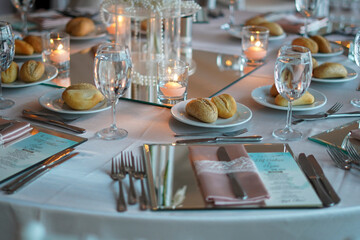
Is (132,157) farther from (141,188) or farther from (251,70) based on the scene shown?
(251,70)

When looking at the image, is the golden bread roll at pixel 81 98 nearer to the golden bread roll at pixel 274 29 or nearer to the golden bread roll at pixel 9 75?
the golden bread roll at pixel 9 75

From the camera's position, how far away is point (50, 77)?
1498mm

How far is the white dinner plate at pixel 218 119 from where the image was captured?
1.16 meters

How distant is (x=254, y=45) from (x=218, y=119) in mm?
705

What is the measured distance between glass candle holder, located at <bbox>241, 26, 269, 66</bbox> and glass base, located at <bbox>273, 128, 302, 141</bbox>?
678 millimetres

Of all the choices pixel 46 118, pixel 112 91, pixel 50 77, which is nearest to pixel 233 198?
pixel 112 91

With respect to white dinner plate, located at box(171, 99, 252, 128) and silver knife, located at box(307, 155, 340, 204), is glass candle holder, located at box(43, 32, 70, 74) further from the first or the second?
silver knife, located at box(307, 155, 340, 204)

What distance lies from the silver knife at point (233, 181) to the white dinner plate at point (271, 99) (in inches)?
14.2

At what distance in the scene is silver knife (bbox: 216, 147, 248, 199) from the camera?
83 cm

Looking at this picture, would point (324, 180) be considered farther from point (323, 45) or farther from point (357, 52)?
point (323, 45)

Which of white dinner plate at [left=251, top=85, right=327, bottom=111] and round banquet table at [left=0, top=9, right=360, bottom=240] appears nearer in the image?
round banquet table at [left=0, top=9, right=360, bottom=240]

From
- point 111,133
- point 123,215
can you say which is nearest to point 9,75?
point 111,133

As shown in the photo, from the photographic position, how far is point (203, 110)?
45.7 inches

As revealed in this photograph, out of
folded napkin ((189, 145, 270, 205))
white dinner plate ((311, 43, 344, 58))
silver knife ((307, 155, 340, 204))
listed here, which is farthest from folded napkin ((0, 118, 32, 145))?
white dinner plate ((311, 43, 344, 58))
